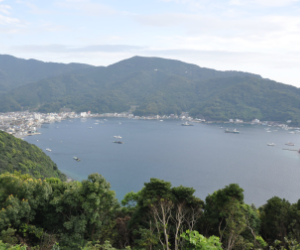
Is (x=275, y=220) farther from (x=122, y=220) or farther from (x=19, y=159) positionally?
(x=19, y=159)

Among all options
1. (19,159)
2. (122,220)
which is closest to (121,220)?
(122,220)

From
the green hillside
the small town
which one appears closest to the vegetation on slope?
the green hillside

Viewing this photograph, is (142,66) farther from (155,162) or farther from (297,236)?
(297,236)

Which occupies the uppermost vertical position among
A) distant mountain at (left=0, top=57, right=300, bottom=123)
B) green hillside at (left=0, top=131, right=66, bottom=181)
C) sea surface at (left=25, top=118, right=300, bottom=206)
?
distant mountain at (left=0, top=57, right=300, bottom=123)

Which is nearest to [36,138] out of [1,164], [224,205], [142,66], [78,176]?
[78,176]

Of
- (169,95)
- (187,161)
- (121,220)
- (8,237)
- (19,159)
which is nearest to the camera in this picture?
(8,237)

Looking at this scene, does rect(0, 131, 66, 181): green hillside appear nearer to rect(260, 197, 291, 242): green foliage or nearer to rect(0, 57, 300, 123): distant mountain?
rect(260, 197, 291, 242): green foliage

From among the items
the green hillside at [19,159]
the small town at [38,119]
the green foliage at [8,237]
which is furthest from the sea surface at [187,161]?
the green foliage at [8,237]
